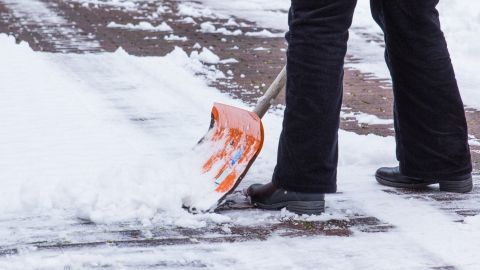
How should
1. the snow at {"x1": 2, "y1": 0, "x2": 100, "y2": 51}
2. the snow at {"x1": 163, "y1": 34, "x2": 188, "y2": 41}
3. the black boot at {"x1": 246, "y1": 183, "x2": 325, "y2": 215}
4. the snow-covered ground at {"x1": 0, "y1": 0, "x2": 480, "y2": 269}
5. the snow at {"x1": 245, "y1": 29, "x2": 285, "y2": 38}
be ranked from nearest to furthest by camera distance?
the snow-covered ground at {"x1": 0, "y1": 0, "x2": 480, "y2": 269}, the black boot at {"x1": 246, "y1": 183, "x2": 325, "y2": 215}, the snow at {"x1": 2, "y1": 0, "x2": 100, "y2": 51}, the snow at {"x1": 163, "y1": 34, "x2": 188, "y2": 41}, the snow at {"x1": 245, "y1": 29, "x2": 285, "y2": 38}

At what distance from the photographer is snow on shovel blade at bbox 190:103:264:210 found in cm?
324

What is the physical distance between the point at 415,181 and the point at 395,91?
1.11 feet

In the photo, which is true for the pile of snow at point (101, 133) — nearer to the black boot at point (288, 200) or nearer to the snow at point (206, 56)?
the snow at point (206, 56)

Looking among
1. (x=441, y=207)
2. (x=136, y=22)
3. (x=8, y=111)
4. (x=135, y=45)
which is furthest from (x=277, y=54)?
(x=441, y=207)

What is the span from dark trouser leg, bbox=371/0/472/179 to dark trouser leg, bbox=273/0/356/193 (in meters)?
0.31

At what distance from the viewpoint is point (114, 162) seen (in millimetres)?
3805

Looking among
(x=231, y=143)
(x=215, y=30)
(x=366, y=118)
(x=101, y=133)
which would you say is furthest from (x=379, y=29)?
→ (x=231, y=143)

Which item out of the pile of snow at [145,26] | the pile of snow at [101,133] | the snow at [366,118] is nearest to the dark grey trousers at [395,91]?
the pile of snow at [101,133]

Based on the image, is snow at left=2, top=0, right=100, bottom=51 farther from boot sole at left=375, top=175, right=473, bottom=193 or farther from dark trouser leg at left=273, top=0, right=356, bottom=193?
dark trouser leg at left=273, top=0, right=356, bottom=193

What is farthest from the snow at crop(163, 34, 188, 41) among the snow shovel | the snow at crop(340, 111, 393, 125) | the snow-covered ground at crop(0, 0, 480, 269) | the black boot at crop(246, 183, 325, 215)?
the black boot at crop(246, 183, 325, 215)

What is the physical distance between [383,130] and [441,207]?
1327 mm

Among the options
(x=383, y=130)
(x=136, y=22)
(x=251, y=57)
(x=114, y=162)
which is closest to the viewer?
(x=114, y=162)

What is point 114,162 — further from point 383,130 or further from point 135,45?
point 135,45

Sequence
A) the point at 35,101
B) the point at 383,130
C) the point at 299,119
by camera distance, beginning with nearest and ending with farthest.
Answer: the point at 299,119 → the point at 383,130 → the point at 35,101
